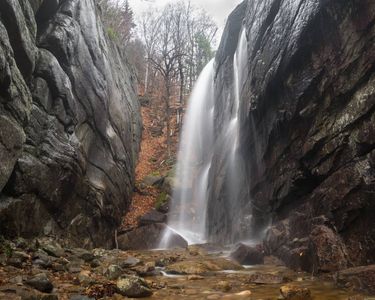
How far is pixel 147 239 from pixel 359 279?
9310mm

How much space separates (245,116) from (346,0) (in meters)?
6.22

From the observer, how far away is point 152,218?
53.0 feet

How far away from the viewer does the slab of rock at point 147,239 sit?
13570 millimetres

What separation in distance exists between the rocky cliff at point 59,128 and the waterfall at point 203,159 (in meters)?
3.46

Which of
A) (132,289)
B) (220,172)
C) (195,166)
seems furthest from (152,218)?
(132,289)

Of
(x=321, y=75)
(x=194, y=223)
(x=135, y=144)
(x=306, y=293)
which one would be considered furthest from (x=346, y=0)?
(x=135, y=144)

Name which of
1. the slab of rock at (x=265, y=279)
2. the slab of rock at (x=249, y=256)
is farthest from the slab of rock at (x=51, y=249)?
the slab of rock at (x=249, y=256)

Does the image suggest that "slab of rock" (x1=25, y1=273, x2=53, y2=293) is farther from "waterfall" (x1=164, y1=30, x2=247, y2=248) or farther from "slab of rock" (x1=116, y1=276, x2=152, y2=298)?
"waterfall" (x1=164, y1=30, x2=247, y2=248)

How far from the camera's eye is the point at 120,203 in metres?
15.0

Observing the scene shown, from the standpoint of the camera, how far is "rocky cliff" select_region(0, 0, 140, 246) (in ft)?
26.0

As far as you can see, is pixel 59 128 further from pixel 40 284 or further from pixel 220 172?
pixel 220 172

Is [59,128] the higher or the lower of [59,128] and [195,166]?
the lower

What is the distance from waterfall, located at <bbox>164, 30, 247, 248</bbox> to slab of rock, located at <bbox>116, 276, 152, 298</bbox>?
8015mm

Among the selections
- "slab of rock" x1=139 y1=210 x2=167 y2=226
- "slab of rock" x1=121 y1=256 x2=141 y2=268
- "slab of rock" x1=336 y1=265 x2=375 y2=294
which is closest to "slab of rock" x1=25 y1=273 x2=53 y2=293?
"slab of rock" x1=121 y1=256 x2=141 y2=268
